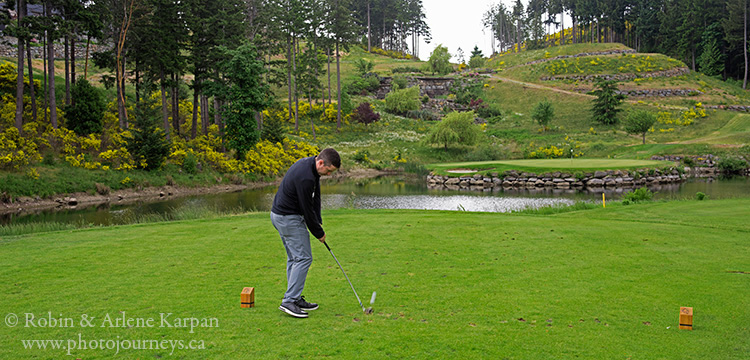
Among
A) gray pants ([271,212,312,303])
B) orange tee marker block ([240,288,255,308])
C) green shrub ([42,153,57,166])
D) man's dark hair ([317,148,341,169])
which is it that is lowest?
orange tee marker block ([240,288,255,308])

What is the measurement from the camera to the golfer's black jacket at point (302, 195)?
610 cm

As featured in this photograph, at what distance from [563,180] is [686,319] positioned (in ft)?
113

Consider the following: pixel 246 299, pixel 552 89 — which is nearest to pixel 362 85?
pixel 552 89

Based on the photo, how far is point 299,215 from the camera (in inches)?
249

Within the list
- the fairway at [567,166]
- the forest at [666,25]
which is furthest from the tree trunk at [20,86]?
the forest at [666,25]

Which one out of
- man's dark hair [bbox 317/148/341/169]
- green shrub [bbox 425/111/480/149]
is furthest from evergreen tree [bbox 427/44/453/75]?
man's dark hair [bbox 317/148/341/169]

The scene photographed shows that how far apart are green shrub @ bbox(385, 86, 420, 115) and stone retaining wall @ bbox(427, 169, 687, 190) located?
37520mm

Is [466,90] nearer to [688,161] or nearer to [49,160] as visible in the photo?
[688,161]

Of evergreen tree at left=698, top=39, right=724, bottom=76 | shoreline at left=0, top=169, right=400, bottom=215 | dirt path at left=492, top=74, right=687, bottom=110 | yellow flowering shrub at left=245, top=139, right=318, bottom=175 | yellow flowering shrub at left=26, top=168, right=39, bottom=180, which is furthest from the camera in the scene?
evergreen tree at left=698, top=39, right=724, bottom=76

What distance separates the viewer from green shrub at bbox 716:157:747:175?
43656 mm

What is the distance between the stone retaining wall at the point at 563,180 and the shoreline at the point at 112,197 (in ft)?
58.2

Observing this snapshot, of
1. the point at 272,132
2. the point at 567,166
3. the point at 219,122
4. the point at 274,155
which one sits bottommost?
the point at 567,166

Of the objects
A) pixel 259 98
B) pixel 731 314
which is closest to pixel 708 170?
pixel 259 98

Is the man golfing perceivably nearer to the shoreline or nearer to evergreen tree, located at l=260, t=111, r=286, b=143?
the shoreline
